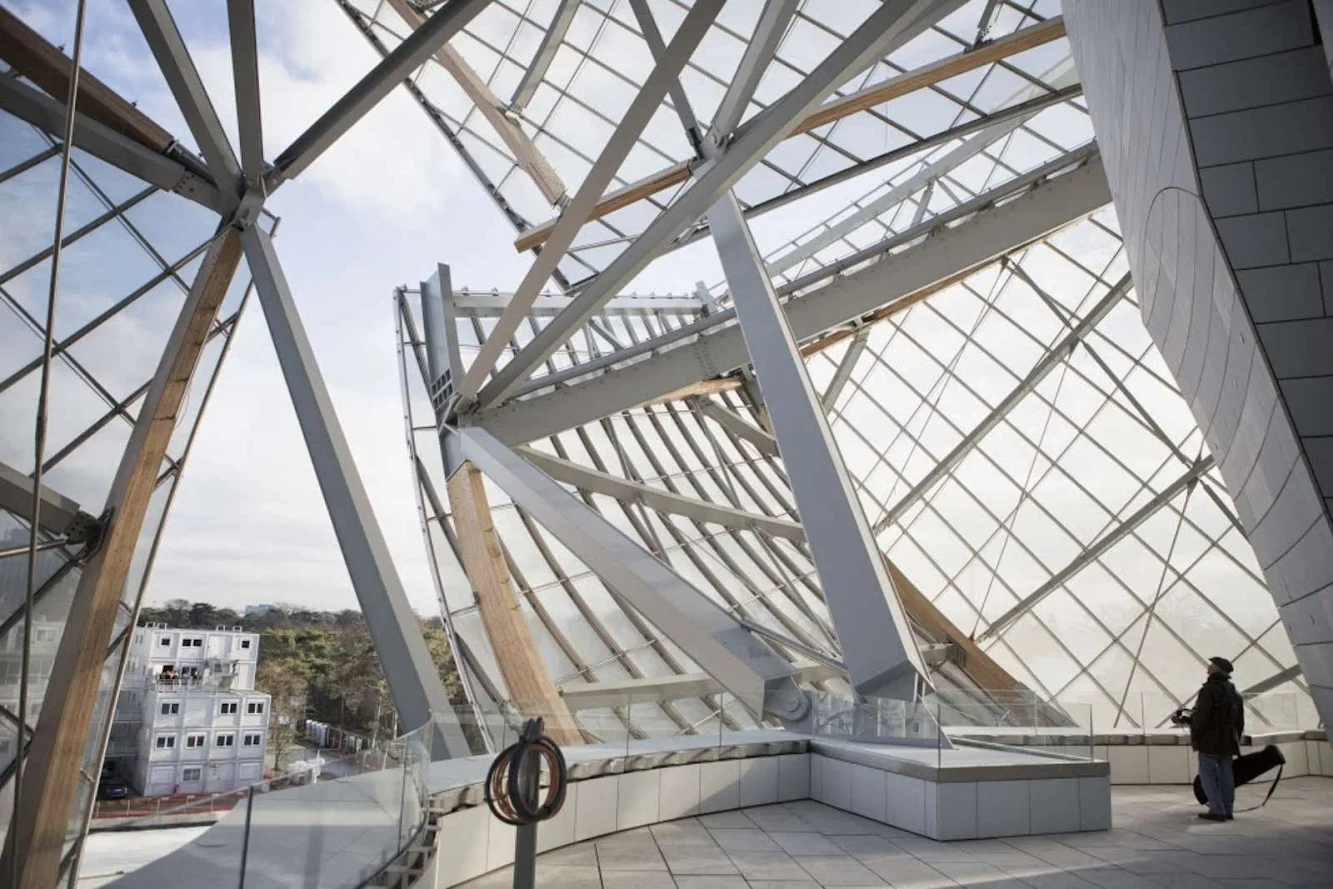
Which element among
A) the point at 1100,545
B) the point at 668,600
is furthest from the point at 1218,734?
the point at 1100,545

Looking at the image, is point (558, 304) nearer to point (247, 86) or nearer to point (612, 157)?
point (612, 157)

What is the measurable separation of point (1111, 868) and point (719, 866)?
11.0ft

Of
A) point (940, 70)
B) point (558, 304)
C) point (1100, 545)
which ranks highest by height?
point (940, 70)

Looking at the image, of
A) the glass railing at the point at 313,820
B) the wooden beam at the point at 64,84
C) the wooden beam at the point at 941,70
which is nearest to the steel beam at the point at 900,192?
the wooden beam at the point at 941,70

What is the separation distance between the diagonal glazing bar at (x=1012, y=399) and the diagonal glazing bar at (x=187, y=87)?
27.7m

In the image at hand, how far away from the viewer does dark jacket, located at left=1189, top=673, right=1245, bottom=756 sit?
37.0 feet

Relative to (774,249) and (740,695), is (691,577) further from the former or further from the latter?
(740,695)

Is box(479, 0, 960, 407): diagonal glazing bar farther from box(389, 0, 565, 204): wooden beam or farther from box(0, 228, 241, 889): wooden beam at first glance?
box(389, 0, 565, 204): wooden beam

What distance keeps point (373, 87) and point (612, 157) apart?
317cm

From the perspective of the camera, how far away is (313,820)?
537cm

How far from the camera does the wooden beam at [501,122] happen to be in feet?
88.7

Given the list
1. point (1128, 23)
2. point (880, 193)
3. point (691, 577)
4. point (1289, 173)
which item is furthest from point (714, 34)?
point (1289, 173)

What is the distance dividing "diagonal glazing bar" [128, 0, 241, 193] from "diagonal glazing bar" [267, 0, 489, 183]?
62 cm

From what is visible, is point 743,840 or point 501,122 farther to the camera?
point 501,122
